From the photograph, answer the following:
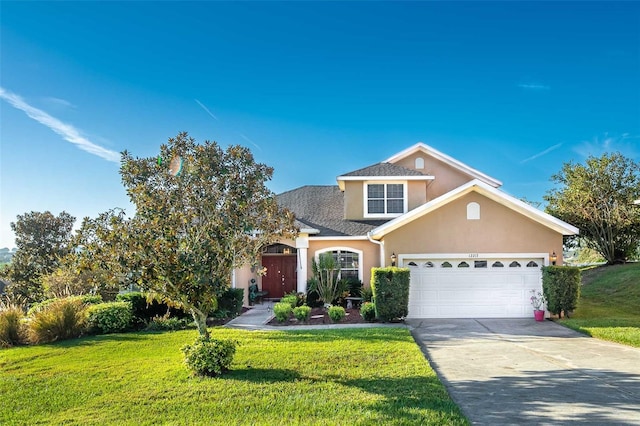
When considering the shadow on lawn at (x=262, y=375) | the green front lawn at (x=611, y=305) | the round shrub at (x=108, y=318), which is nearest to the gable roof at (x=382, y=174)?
the green front lawn at (x=611, y=305)

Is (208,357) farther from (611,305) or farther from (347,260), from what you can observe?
(611,305)

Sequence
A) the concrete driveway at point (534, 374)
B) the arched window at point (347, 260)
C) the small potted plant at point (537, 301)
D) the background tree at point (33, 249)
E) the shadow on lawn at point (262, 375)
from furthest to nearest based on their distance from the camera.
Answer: the background tree at point (33, 249)
the arched window at point (347, 260)
the small potted plant at point (537, 301)
the shadow on lawn at point (262, 375)
the concrete driveway at point (534, 374)

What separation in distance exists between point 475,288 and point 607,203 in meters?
18.8

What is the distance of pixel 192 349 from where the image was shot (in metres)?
7.45

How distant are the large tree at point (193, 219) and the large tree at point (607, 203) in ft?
86.9

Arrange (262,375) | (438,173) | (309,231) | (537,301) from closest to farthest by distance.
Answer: (262,375) < (537,301) < (309,231) < (438,173)

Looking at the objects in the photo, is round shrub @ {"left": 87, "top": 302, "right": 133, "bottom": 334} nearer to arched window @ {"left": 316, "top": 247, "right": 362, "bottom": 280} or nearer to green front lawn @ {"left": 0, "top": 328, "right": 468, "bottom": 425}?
green front lawn @ {"left": 0, "top": 328, "right": 468, "bottom": 425}

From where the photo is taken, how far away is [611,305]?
17406 mm

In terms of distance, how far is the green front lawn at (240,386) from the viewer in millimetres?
5551

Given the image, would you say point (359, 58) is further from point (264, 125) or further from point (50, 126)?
point (50, 126)

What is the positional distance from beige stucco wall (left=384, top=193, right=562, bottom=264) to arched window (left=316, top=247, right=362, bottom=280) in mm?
3264

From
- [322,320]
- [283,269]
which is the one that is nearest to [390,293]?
[322,320]

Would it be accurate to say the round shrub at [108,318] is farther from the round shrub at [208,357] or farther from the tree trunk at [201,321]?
the round shrub at [208,357]

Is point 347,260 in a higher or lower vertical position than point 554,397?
higher
